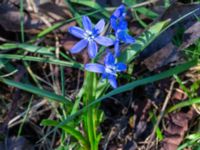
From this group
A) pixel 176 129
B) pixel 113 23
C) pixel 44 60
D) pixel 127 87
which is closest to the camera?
pixel 113 23

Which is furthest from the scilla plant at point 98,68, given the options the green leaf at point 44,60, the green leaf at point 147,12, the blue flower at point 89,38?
the green leaf at point 147,12

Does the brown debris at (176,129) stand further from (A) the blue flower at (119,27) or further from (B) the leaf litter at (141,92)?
(A) the blue flower at (119,27)

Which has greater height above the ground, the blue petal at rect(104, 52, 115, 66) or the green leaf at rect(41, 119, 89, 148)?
the blue petal at rect(104, 52, 115, 66)

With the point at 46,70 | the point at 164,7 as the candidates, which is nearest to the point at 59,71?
the point at 46,70

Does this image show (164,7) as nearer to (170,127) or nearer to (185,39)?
(185,39)

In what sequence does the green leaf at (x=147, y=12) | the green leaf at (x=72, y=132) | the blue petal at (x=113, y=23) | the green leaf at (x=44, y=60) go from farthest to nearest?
the green leaf at (x=147, y=12) → the green leaf at (x=44, y=60) → the green leaf at (x=72, y=132) → the blue petal at (x=113, y=23)

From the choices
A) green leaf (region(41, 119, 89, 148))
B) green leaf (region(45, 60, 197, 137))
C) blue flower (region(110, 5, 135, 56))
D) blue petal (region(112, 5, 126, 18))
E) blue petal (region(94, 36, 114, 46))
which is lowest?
green leaf (region(41, 119, 89, 148))

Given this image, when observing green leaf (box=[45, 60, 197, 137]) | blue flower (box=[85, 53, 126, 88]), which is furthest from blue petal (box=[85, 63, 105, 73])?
green leaf (box=[45, 60, 197, 137])

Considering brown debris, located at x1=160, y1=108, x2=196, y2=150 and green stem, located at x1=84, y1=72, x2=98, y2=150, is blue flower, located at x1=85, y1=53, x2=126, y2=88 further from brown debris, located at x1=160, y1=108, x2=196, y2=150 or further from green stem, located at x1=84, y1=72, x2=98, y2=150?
brown debris, located at x1=160, y1=108, x2=196, y2=150

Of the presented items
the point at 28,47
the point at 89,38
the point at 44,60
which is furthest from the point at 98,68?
the point at 28,47

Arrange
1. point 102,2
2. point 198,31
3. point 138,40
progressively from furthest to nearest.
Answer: point 102,2 → point 198,31 → point 138,40

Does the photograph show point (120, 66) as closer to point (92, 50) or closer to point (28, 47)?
point (92, 50)
